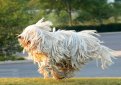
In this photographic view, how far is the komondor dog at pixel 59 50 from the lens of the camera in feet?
35.5

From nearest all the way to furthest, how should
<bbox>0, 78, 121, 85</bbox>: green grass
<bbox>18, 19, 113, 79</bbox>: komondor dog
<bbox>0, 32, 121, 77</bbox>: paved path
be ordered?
<bbox>0, 78, 121, 85</bbox>: green grass
<bbox>18, 19, 113, 79</bbox>: komondor dog
<bbox>0, 32, 121, 77</bbox>: paved path

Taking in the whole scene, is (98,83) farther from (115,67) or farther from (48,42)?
(115,67)

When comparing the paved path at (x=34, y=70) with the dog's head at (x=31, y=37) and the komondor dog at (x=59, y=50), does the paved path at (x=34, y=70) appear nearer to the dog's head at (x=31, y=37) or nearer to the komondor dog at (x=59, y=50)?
the komondor dog at (x=59, y=50)

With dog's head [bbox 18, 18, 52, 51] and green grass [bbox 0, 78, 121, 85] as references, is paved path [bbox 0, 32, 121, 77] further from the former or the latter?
dog's head [bbox 18, 18, 52, 51]

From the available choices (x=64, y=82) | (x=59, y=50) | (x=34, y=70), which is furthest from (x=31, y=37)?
(x=34, y=70)

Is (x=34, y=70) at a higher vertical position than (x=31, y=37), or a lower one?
lower

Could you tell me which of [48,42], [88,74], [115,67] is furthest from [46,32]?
[115,67]

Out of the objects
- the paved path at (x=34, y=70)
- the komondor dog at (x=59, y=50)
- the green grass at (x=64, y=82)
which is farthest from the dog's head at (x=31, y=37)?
the paved path at (x=34, y=70)

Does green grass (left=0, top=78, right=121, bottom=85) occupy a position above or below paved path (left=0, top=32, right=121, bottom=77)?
above

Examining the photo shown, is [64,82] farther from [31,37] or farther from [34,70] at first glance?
[34,70]

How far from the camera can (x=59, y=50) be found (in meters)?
10.8

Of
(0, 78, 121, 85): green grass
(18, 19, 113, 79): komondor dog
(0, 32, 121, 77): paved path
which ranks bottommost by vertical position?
(0, 32, 121, 77): paved path

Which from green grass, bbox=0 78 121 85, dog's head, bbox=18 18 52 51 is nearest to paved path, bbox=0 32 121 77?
green grass, bbox=0 78 121 85

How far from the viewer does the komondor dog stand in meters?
10.8
